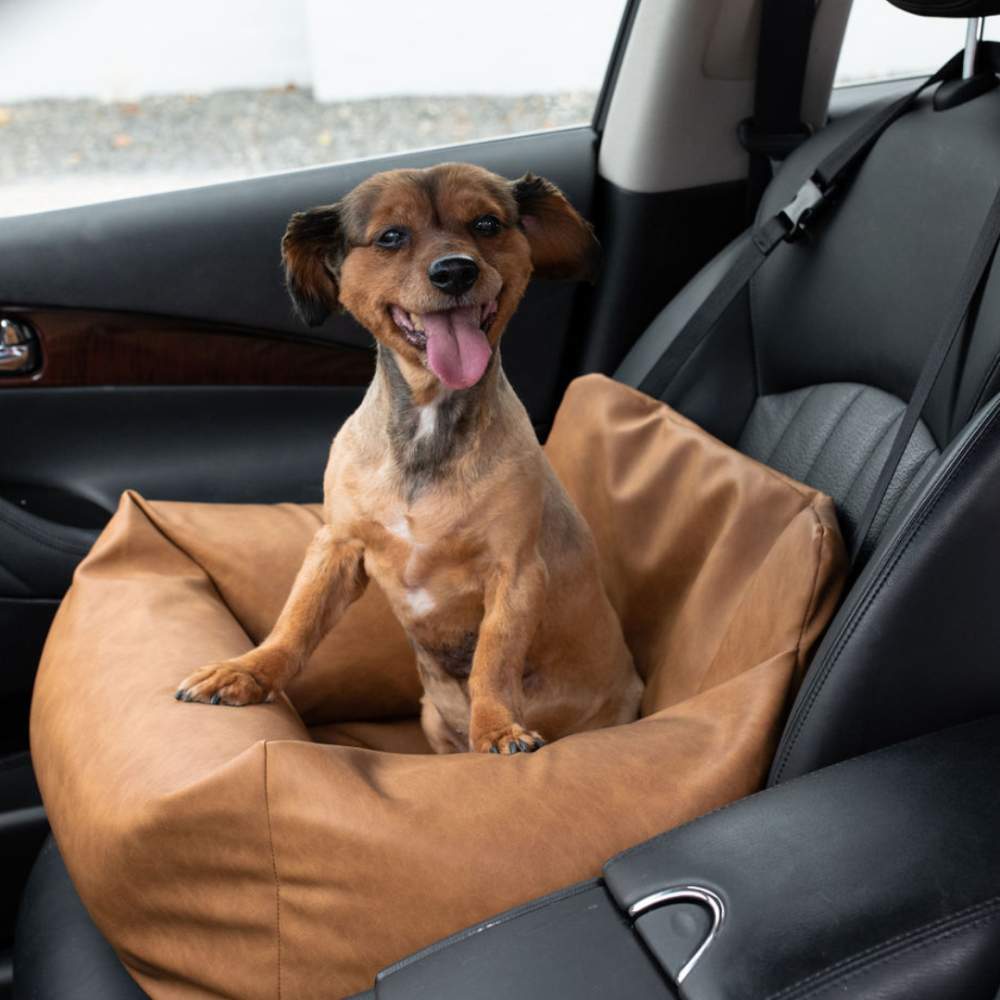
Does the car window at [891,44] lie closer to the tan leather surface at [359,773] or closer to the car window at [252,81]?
the car window at [252,81]

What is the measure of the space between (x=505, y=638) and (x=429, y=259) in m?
0.56

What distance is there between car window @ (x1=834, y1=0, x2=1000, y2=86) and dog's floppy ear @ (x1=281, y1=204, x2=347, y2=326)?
4.58 feet

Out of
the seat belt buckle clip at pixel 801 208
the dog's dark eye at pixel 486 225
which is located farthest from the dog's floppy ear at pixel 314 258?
the seat belt buckle clip at pixel 801 208

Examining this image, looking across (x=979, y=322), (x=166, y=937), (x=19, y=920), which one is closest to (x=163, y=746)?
(x=166, y=937)

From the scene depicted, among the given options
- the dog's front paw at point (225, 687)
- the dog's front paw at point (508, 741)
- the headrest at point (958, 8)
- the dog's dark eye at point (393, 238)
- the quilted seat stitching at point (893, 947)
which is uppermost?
the headrest at point (958, 8)

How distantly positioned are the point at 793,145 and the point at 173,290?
1260 mm

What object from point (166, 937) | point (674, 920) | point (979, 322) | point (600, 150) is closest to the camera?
point (674, 920)

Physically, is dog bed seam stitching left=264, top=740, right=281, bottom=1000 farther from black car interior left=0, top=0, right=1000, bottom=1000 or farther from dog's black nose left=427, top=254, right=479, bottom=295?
dog's black nose left=427, top=254, right=479, bottom=295

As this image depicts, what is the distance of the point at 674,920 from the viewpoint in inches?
46.8

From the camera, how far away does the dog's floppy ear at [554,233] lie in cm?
193

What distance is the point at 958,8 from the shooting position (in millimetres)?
1634

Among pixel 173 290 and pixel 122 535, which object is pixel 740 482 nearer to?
pixel 122 535

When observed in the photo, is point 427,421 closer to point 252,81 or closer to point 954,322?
point 954,322

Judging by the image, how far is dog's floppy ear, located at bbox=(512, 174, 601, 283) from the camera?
1.93m
